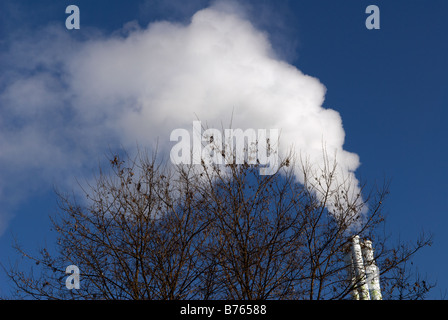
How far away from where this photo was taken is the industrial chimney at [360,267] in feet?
36.2

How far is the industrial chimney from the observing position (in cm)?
1104

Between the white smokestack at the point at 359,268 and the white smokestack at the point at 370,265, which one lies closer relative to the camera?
the white smokestack at the point at 359,268

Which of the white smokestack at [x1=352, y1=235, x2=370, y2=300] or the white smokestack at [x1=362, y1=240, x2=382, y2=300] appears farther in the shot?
A: the white smokestack at [x1=362, y1=240, x2=382, y2=300]

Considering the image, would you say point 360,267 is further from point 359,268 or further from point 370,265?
point 359,268

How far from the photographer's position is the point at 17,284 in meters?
11.2

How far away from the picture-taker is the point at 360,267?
11.5 metres

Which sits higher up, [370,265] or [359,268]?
[370,265]

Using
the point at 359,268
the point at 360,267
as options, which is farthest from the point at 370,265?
the point at 359,268
